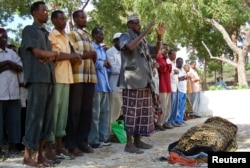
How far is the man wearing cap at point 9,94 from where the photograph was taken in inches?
209

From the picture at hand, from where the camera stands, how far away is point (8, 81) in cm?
534

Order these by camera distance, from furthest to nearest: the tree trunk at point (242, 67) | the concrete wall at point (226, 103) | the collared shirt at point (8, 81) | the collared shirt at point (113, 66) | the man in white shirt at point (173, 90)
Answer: the tree trunk at point (242, 67)
the concrete wall at point (226, 103)
the man in white shirt at point (173, 90)
the collared shirt at point (113, 66)
the collared shirt at point (8, 81)

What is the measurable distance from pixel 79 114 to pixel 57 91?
0.67 m

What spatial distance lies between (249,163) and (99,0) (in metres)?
14.0

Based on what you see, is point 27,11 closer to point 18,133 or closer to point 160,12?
point 160,12

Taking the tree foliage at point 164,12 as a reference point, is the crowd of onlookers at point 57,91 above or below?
below

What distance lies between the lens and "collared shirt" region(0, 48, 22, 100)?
527cm

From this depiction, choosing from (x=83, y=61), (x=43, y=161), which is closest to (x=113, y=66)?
(x=83, y=61)

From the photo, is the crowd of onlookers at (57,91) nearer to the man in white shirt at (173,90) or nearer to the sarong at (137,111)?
the sarong at (137,111)

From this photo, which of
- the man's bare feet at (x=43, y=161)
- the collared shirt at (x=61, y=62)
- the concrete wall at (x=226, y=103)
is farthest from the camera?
the concrete wall at (x=226, y=103)

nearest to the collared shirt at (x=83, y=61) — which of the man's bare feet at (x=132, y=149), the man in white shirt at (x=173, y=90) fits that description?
the man's bare feet at (x=132, y=149)

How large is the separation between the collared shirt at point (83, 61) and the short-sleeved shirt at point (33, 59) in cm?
69

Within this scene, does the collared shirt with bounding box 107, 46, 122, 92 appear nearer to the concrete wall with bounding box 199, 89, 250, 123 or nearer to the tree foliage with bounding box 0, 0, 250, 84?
the concrete wall with bounding box 199, 89, 250, 123

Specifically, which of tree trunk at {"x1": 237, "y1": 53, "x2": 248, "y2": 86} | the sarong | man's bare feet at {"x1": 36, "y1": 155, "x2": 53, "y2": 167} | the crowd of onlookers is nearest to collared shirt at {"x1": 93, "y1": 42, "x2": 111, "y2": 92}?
the crowd of onlookers
